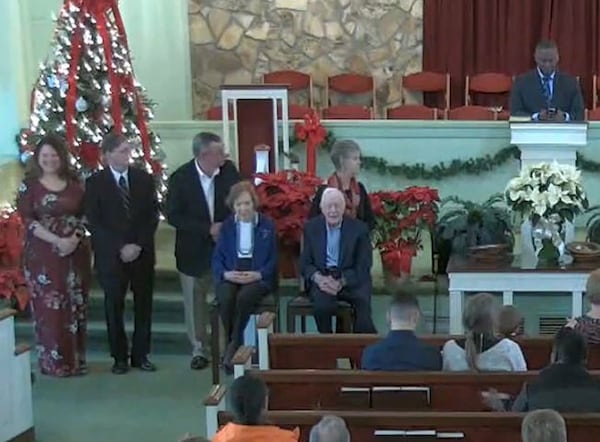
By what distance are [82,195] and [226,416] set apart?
2935 mm

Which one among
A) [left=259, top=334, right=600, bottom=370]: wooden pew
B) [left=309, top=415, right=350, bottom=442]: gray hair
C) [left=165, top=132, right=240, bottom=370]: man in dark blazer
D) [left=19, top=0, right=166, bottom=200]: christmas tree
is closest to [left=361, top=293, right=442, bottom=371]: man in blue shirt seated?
[left=259, top=334, right=600, bottom=370]: wooden pew

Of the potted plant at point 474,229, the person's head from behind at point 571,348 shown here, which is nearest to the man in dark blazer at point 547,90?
the potted plant at point 474,229

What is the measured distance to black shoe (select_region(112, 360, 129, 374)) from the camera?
762cm

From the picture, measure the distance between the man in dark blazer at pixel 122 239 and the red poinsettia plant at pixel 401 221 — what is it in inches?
58.8

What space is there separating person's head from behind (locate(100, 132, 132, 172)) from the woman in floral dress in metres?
0.24

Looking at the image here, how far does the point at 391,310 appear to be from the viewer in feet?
17.5

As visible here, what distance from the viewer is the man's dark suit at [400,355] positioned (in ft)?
17.5

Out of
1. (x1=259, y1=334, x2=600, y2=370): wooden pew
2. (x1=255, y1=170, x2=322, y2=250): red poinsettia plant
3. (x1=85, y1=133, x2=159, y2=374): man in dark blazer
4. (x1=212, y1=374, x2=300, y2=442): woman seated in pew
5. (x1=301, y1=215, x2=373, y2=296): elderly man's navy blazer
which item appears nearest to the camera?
(x1=212, y1=374, x2=300, y2=442): woman seated in pew

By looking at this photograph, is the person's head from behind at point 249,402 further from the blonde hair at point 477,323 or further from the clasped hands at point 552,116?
the clasped hands at point 552,116

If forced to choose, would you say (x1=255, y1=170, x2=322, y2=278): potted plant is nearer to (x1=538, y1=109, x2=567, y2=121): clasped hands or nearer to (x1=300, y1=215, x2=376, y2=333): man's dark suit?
(x1=300, y1=215, x2=376, y2=333): man's dark suit

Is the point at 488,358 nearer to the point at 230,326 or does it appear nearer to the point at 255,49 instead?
the point at 230,326

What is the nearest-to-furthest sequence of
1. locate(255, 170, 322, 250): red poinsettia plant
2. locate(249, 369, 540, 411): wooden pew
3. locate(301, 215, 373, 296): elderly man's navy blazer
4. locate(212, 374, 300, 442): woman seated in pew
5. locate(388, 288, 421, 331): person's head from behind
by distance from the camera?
locate(212, 374, 300, 442): woman seated in pew
locate(249, 369, 540, 411): wooden pew
locate(388, 288, 421, 331): person's head from behind
locate(301, 215, 373, 296): elderly man's navy blazer
locate(255, 170, 322, 250): red poinsettia plant

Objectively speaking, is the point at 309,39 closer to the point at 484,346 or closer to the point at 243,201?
the point at 243,201

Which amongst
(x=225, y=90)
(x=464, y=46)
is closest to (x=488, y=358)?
(x=225, y=90)
